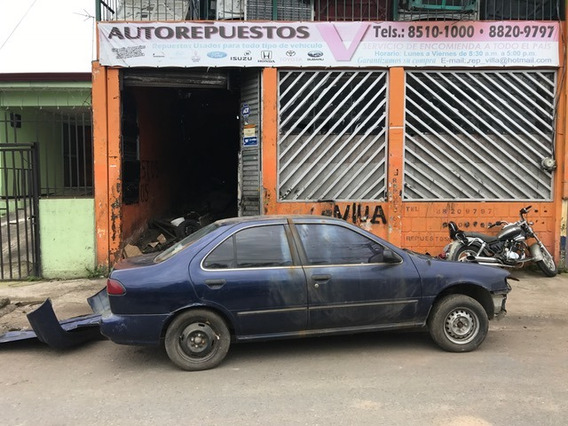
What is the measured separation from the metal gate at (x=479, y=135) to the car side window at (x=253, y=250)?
4836 mm

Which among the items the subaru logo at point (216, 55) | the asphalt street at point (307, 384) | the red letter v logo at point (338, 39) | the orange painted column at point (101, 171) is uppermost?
the red letter v logo at point (338, 39)

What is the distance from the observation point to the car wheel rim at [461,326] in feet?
15.6

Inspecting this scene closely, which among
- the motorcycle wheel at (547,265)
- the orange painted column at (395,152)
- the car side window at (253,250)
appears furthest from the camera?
the orange painted column at (395,152)

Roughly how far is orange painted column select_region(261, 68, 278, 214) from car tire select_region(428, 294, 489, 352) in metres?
4.50

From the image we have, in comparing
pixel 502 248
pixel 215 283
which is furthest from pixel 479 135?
pixel 215 283

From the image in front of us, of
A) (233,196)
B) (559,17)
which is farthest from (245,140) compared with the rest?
(559,17)

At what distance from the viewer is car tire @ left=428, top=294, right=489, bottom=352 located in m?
4.73

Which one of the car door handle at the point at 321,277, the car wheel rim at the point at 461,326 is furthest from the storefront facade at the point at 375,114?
the car door handle at the point at 321,277

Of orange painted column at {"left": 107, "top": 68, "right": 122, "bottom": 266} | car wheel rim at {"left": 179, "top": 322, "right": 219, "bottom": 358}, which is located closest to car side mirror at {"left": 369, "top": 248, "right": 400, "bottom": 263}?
car wheel rim at {"left": 179, "top": 322, "right": 219, "bottom": 358}

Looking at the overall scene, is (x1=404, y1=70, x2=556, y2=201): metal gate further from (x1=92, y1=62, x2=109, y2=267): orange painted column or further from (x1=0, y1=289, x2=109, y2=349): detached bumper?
(x1=0, y1=289, x2=109, y2=349): detached bumper

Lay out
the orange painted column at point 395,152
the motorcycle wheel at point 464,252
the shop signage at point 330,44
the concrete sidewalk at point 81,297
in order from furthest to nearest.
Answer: the orange painted column at point 395,152 → the shop signage at point 330,44 → the motorcycle wheel at point 464,252 → the concrete sidewalk at point 81,297

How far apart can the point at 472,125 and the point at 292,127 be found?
339 centimetres

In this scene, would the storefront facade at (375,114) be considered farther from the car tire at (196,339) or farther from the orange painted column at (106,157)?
the car tire at (196,339)

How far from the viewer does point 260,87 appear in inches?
342
